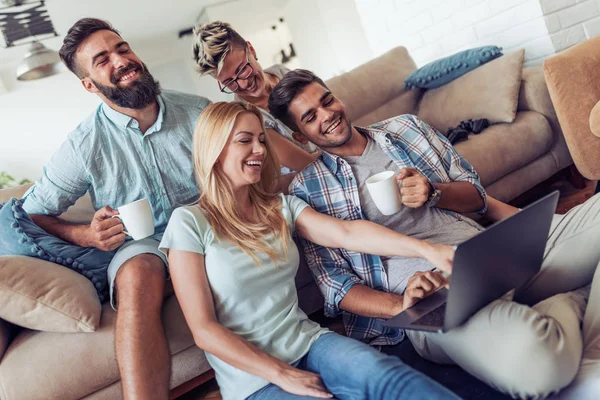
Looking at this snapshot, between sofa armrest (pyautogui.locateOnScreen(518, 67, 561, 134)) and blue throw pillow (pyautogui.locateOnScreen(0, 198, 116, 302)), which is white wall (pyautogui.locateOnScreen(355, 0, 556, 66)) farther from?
blue throw pillow (pyautogui.locateOnScreen(0, 198, 116, 302))

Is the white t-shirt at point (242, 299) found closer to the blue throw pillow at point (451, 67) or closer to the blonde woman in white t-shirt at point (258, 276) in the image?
the blonde woman in white t-shirt at point (258, 276)

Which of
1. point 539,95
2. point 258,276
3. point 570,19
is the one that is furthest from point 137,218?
point 570,19

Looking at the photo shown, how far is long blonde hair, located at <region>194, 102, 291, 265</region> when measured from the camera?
135cm

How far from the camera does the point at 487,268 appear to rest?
41.2 inches

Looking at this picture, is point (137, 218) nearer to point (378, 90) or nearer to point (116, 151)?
point (116, 151)

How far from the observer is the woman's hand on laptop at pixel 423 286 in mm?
Answer: 1273

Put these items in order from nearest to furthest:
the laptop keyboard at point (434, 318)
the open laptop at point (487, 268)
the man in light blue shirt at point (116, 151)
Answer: the open laptop at point (487, 268) < the laptop keyboard at point (434, 318) < the man in light blue shirt at point (116, 151)

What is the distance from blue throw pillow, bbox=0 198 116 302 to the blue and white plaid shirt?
71cm

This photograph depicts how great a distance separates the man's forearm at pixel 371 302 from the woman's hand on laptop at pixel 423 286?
0.39 feet

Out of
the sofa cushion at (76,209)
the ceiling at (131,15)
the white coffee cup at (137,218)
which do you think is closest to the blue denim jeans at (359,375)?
the white coffee cup at (137,218)

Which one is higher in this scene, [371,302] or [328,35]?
[328,35]

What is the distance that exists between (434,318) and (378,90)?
2.15 m

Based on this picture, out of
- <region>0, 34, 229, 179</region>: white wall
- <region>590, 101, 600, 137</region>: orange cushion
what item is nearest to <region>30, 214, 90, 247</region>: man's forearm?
<region>590, 101, 600, 137</region>: orange cushion

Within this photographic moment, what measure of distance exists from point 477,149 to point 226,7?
5920 millimetres
